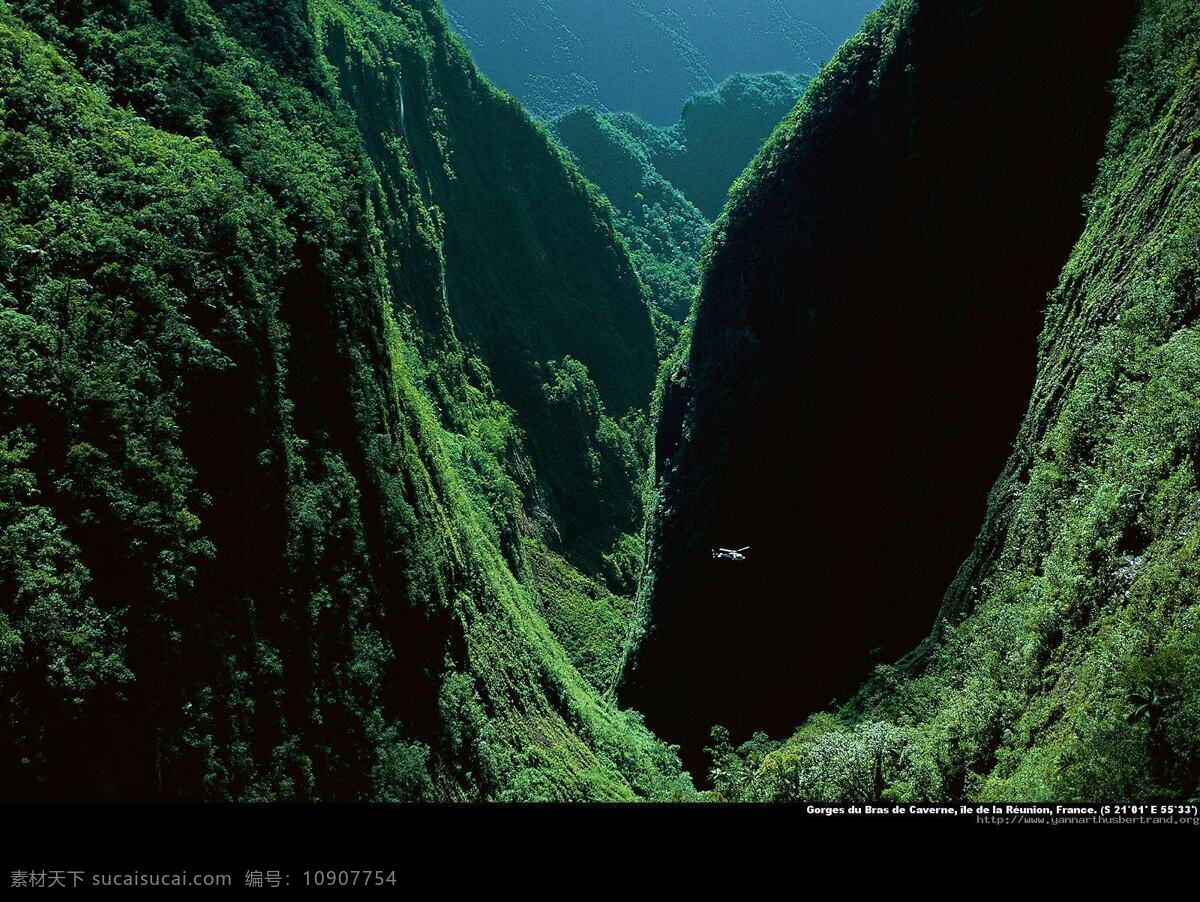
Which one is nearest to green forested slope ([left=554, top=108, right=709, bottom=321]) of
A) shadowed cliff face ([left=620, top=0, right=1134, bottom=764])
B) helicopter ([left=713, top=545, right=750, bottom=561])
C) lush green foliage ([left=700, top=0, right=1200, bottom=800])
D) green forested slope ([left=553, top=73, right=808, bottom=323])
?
green forested slope ([left=553, top=73, right=808, bottom=323])

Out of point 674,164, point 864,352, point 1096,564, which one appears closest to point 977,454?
point 864,352

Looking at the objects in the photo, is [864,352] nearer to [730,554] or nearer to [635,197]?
[730,554]

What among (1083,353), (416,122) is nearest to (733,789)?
(1083,353)

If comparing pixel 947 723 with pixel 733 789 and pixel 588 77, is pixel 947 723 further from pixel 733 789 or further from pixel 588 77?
pixel 588 77

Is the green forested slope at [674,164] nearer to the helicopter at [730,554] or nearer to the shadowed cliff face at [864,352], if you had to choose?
the shadowed cliff face at [864,352]

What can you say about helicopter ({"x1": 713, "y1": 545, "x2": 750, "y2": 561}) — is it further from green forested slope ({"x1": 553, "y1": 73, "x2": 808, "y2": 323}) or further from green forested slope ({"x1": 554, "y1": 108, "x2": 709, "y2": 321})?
green forested slope ({"x1": 554, "y1": 108, "x2": 709, "y2": 321})

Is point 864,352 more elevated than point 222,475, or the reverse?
point 864,352
